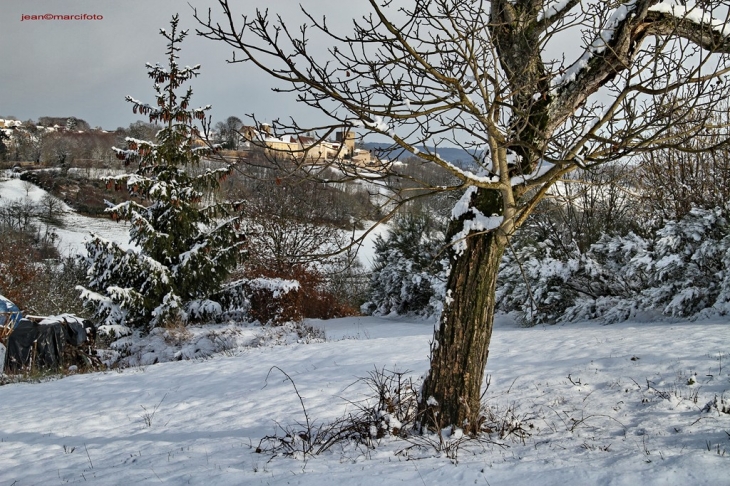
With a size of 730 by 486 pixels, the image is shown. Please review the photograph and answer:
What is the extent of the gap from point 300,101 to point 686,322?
7.96 meters

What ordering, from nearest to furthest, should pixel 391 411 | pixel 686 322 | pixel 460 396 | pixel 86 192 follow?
pixel 460 396, pixel 391 411, pixel 686 322, pixel 86 192

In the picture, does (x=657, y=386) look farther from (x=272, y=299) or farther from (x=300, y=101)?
(x=272, y=299)

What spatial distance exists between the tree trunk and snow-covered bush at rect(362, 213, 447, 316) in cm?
1190

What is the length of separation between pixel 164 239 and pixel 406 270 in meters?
8.10

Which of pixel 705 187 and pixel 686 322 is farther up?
pixel 705 187

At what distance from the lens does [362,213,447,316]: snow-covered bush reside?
16.6 m

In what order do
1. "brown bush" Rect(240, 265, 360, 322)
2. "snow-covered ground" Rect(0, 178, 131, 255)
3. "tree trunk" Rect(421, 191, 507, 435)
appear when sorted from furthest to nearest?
1. "snow-covered ground" Rect(0, 178, 131, 255)
2. "brown bush" Rect(240, 265, 360, 322)
3. "tree trunk" Rect(421, 191, 507, 435)

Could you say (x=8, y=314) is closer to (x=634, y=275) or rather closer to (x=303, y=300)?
(x=303, y=300)

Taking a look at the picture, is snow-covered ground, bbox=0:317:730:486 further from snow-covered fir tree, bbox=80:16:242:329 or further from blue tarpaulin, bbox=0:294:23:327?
snow-covered fir tree, bbox=80:16:242:329

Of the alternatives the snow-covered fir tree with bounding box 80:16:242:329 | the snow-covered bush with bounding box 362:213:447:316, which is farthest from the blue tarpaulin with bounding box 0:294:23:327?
the snow-covered bush with bounding box 362:213:447:316

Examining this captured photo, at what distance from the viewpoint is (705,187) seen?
985 centimetres

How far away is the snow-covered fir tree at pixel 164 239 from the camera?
13133mm

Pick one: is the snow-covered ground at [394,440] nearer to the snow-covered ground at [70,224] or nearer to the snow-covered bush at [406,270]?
the snow-covered bush at [406,270]

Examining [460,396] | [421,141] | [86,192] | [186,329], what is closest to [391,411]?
[460,396]
